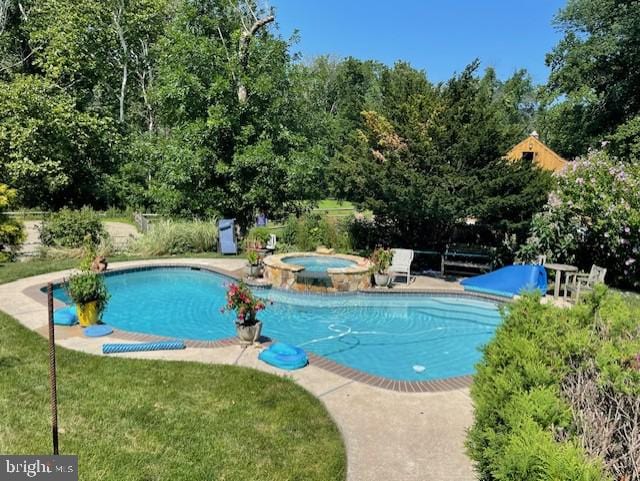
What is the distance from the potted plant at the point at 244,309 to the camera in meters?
6.76

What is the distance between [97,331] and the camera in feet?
23.7

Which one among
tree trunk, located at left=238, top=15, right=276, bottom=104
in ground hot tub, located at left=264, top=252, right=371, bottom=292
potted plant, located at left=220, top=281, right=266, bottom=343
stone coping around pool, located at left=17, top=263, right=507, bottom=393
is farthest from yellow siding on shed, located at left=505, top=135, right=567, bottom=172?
potted plant, located at left=220, top=281, right=266, bottom=343

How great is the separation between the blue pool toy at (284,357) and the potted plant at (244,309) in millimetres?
519

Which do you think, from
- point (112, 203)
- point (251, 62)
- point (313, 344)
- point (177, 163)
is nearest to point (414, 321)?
point (313, 344)

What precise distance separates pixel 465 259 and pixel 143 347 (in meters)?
9.91

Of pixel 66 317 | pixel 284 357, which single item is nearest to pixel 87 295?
pixel 66 317

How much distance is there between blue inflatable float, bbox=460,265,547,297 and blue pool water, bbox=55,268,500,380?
0.58 metres

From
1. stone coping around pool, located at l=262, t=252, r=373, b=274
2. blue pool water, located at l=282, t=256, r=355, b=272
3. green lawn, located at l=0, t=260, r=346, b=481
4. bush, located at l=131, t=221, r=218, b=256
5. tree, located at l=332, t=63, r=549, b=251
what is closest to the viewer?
green lawn, located at l=0, t=260, r=346, b=481

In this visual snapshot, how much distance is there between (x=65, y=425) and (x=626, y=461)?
4650 mm

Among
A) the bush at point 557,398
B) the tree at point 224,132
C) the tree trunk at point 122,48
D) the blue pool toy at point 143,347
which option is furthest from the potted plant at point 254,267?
the tree trunk at point 122,48

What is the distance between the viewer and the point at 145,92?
96.1 ft

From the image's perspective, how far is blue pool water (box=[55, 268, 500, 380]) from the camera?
779cm

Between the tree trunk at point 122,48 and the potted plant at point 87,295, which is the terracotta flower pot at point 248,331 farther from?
the tree trunk at point 122,48

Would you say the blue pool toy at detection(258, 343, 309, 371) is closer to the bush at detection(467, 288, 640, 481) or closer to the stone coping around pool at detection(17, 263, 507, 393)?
the stone coping around pool at detection(17, 263, 507, 393)
